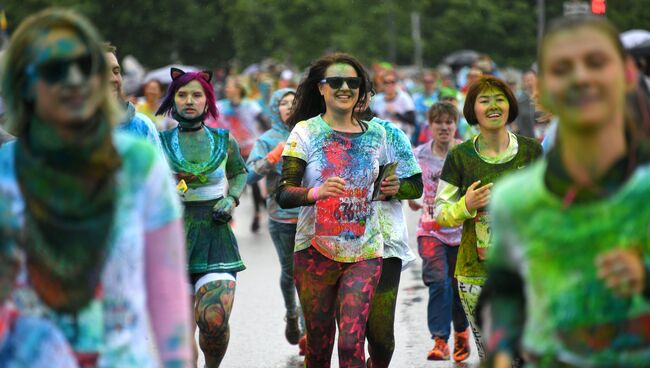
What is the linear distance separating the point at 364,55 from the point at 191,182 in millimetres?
46332

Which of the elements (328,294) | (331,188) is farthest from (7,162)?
(328,294)

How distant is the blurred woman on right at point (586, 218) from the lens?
359 cm

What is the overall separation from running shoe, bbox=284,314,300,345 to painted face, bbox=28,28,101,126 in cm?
674

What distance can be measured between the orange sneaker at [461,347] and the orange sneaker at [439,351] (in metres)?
0.07

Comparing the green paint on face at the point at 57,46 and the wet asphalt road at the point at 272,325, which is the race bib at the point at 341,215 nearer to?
the wet asphalt road at the point at 272,325

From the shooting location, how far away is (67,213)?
3.73 metres

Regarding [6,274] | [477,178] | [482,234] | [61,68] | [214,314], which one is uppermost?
[61,68]

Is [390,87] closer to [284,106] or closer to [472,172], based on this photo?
[284,106]

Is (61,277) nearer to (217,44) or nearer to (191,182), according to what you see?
(191,182)

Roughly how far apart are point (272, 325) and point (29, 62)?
26.3ft

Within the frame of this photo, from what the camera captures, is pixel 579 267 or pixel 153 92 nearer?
pixel 579 267

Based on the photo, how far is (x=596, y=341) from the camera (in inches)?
144

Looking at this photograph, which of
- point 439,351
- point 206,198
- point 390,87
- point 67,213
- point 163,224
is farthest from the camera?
point 390,87

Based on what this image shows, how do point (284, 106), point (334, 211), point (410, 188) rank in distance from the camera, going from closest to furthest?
point (334, 211), point (410, 188), point (284, 106)
